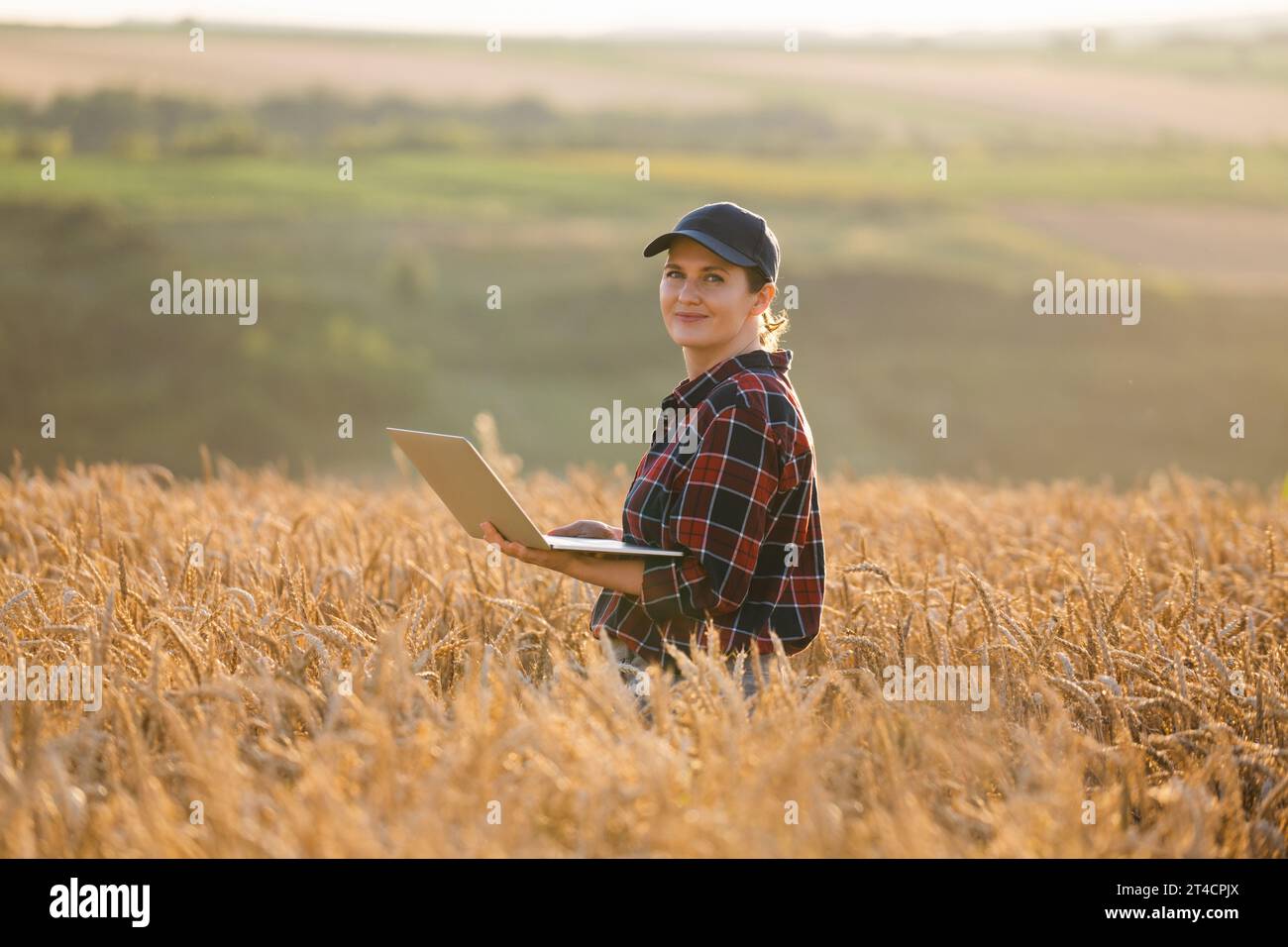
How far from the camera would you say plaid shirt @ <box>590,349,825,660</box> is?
3.52 meters

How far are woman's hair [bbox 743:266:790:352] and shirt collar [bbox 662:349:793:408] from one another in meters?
0.14

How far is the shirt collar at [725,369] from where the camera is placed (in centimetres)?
374

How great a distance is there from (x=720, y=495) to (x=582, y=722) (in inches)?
31.8

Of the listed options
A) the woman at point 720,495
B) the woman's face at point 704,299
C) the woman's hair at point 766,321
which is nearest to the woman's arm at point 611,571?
the woman at point 720,495

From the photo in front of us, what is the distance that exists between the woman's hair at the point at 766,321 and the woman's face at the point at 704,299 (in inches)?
0.8

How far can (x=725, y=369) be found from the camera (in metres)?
3.75

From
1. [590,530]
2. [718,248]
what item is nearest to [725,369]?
[718,248]

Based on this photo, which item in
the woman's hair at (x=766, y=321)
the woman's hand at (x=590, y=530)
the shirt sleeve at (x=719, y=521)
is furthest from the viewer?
the woman's hand at (x=590, y=530)

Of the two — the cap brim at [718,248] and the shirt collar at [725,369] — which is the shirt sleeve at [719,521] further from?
the cap brim at [718,248]

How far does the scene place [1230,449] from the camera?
36.8 meters

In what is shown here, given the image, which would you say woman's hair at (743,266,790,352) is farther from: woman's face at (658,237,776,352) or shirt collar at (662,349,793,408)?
shirt collar at (662,349,793,408)

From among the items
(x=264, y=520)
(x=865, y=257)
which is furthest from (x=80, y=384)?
(x=264, y=520)
